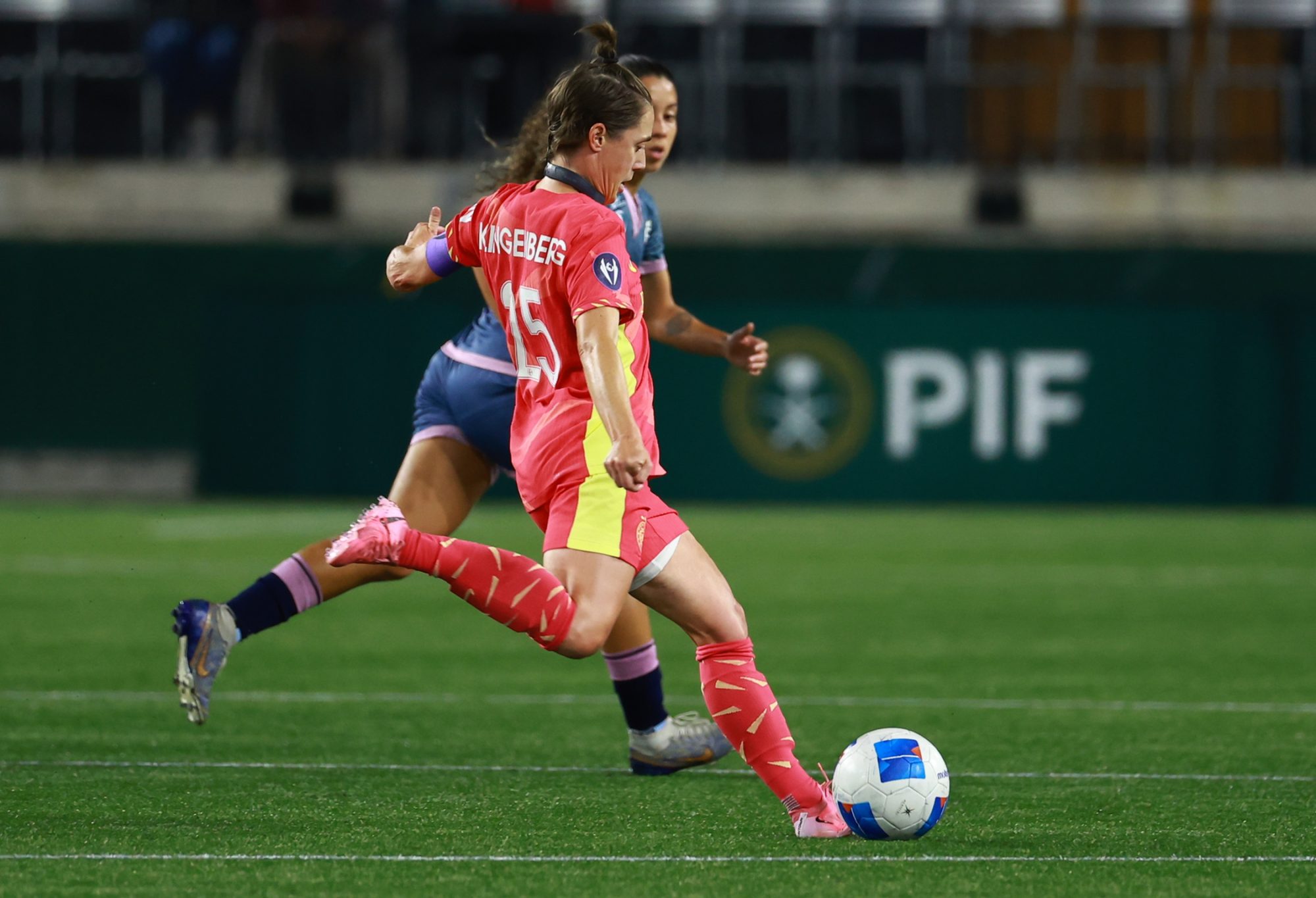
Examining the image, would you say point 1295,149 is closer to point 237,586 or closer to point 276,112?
point 276,112

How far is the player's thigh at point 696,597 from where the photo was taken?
4457 mm

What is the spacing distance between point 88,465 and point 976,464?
7.57 meters

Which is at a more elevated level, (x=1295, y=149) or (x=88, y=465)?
(x=1295, y=149)

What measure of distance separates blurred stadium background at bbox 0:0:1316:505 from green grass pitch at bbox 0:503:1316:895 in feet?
13.1

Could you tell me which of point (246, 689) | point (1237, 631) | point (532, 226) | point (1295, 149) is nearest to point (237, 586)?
point (246, 689)

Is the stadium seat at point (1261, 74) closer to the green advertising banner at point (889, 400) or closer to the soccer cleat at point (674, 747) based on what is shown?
the green advertising banner at point (889, 400)

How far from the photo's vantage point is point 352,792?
202 inches

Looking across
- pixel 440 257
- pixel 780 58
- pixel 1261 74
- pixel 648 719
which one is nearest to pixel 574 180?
pixel 440 257

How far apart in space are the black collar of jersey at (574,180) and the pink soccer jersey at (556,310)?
0.09 ft

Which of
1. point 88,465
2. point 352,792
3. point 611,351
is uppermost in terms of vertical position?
point 611,351

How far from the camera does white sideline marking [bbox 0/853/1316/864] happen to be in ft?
13.8

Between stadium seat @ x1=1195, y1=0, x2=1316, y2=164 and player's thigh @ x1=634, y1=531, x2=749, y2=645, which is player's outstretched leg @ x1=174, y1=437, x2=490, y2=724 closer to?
player's thigh @ x1=634, y1=531, x2=749, y2=645

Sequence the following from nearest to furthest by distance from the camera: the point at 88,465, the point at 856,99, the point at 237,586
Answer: the point at 237,586, the point at 88,465, the point at 856,99

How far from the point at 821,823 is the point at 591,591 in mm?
736
